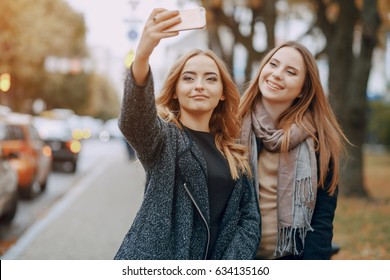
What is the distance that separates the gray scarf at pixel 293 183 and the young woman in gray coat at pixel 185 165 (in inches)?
7.5

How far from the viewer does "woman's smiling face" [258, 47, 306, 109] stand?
3.05m

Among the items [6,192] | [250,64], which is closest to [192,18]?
[6,192]

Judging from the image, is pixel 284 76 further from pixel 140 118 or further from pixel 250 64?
pixel 250 64

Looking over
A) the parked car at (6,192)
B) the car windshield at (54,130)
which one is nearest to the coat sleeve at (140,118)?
the parked car at (6,192)

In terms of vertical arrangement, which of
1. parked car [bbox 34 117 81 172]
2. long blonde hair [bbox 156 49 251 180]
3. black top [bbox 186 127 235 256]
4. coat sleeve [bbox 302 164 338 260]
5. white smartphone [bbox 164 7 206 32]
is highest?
white smartphone [bbox 164 7 206 32]

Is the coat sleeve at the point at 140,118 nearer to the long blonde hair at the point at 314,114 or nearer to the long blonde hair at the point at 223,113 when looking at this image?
the long blonde hair at the point at 223,113

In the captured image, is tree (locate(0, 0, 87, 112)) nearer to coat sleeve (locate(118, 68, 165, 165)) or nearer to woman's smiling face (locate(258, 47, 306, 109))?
woman's smiling face (locate(258, 47, 306, 109))

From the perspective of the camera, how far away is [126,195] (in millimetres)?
12898

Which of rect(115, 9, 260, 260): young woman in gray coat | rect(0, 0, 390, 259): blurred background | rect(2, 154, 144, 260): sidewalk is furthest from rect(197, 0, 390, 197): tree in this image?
rect(115, 9, 260, 260): young woman in gray coat

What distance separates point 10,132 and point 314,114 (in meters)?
9.31

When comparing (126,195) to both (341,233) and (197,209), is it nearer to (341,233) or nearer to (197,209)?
(341,233)
